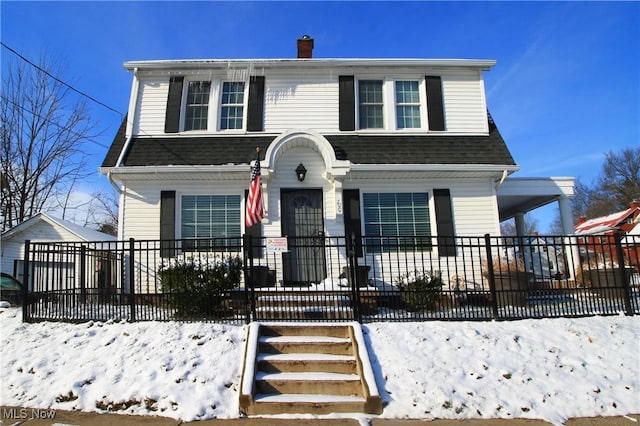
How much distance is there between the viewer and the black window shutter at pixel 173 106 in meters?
11.2

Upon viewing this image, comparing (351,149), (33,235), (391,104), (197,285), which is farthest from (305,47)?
(33,235)

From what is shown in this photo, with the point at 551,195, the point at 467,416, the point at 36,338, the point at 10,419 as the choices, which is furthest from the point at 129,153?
the point at 551,195

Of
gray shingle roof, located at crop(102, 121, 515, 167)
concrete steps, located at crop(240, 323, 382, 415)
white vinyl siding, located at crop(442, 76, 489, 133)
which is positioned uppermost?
white vinyl siding, located at crop(442, 76, 489, 133)

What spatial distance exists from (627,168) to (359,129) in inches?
1735

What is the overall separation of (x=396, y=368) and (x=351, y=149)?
6.37 metres

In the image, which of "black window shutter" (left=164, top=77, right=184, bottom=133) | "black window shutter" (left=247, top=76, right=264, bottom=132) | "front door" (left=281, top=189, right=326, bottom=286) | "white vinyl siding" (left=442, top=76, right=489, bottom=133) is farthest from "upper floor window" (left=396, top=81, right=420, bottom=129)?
"black window shutter" (left=164, top=77, right=184, bottom=133)

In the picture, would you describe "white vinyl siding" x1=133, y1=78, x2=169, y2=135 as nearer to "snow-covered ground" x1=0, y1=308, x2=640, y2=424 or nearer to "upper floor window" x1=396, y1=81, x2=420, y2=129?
"snow-covered ground" x1=0, y1=308, x2=640, y2=424

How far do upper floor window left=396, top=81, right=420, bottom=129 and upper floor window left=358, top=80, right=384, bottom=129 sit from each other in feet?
1.62

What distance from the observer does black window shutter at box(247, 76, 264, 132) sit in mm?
11188

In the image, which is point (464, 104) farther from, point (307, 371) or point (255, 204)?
point (307, 371)

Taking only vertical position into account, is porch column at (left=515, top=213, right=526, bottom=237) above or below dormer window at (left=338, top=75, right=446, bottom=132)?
below

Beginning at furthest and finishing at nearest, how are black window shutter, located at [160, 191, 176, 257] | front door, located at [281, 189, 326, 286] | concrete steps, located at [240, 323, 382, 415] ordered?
1. front door, located at [281, 189, 326, 286]
2. black window shutter, located at [160, 191, 176, 257]
3. concrete steps, located at [240, 323, 382, 415]

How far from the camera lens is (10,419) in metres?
4.64

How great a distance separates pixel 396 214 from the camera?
10656 mm
